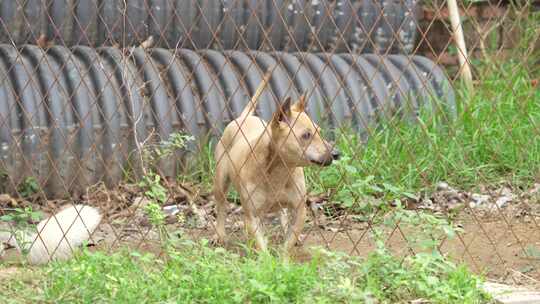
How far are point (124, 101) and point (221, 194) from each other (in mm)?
1291

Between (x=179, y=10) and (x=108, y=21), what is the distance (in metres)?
0.51

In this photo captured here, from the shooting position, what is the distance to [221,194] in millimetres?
5680

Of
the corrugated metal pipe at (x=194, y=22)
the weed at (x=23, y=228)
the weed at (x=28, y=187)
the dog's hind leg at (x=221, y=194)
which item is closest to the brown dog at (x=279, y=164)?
the dog's hind leg at (x=221, y=194)

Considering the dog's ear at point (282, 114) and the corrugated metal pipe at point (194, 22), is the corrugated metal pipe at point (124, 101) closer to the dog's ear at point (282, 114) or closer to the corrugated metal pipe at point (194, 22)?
the corrugated metal pipe at point (194, 22)

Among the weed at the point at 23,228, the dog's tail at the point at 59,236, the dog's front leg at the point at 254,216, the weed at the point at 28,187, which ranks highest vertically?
the weed at the point at 23,228

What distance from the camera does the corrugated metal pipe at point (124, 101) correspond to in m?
6.32

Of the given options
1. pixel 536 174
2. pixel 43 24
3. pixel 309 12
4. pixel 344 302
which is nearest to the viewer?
pixel 344 302

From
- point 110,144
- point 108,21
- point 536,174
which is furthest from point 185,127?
point 536,174

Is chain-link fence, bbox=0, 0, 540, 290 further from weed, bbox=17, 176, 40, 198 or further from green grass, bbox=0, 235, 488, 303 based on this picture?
green grass, bbox=0, 235, 488, 303

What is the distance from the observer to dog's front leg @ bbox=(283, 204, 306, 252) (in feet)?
16.6

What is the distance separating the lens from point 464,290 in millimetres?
3963

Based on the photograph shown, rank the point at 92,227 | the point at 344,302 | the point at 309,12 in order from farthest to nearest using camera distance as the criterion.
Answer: the point at 309,12 < the point at 92,227 < the point at 344,302

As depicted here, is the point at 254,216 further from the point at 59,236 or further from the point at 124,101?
the point at 124,101

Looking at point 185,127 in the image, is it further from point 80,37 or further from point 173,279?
point 173,279
